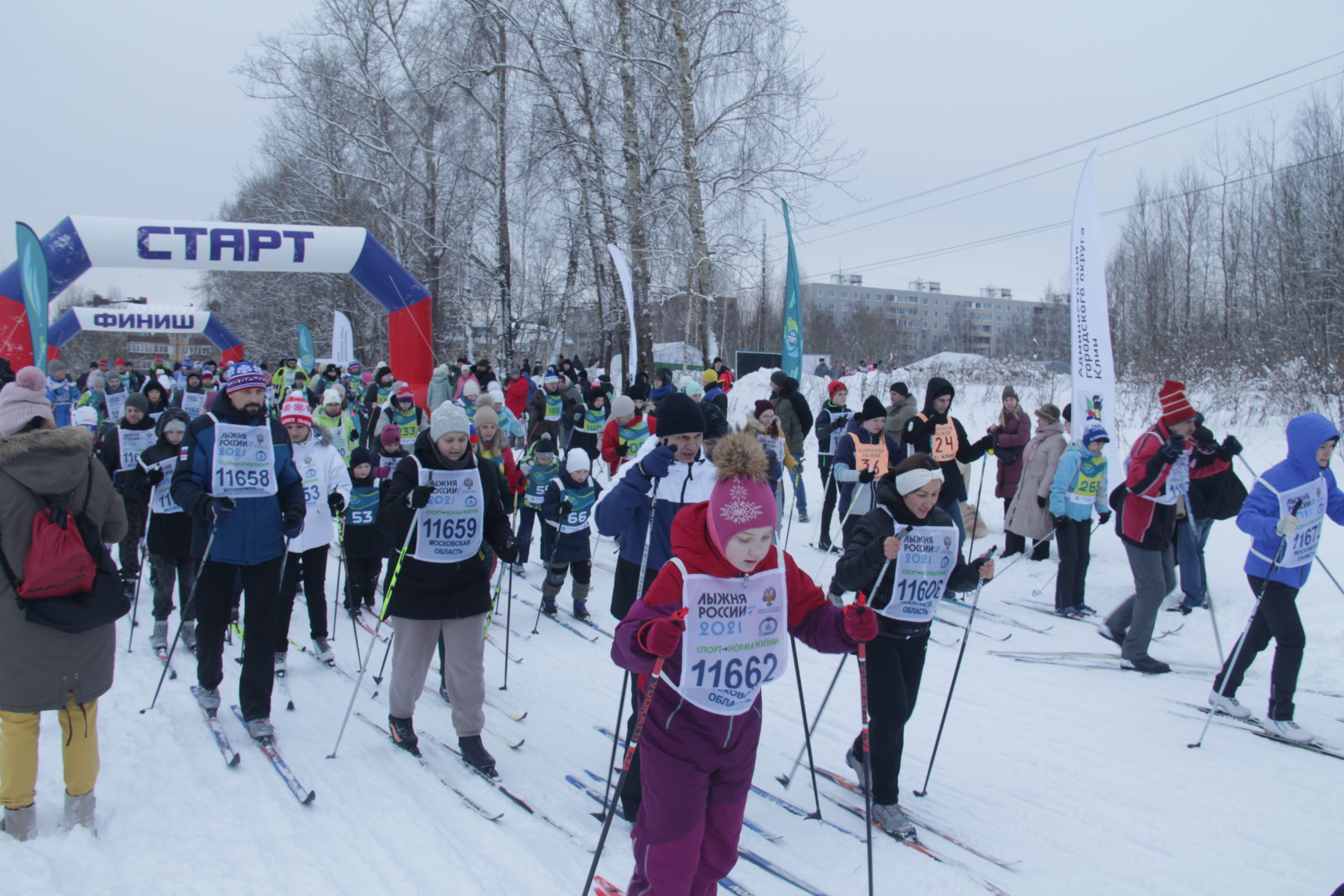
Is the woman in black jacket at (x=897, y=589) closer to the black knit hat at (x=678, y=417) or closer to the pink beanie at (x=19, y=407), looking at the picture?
the black knit hat at (x=678, y=417)

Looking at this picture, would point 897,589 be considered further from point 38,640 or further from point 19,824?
point 19,824

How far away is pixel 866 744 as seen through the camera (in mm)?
2924

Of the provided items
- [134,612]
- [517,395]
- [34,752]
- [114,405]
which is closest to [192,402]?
[114,405]

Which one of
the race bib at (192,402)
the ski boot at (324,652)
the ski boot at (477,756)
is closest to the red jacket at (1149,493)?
the ski boot at (477,756)

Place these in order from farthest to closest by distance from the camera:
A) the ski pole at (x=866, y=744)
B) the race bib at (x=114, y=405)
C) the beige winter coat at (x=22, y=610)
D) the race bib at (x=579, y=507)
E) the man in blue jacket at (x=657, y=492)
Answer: the race bib at (x=114, y=405), the race bib at (x=579, y=507), the man in blue jacket at (x=657, y=492), the beige winter coat at (x=22, y=610), the ski pole at (x=866, y=744)

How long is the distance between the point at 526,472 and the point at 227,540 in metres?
3.39

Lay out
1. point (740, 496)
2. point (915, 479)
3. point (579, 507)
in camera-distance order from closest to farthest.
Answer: point (740, 496) → point (915, 479) → point (579, 507)

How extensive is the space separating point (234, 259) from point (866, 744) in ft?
39.5

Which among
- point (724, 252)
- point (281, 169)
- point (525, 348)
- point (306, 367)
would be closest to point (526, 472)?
point (724, 252)

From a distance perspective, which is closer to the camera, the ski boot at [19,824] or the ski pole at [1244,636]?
the ski boot at [19,824]

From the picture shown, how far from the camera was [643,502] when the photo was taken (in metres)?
3.96

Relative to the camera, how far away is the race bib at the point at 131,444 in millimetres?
6457

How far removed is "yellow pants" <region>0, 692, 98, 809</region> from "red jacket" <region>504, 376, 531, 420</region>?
11546 mm

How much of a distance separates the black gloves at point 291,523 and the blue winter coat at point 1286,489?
5.42 m
